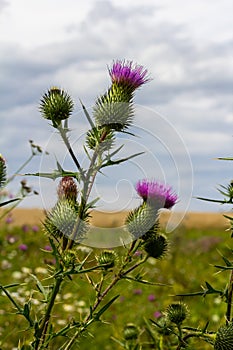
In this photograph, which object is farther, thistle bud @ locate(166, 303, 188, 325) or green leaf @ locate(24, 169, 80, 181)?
thistle bud @ locate(166, 303, 188, 325)

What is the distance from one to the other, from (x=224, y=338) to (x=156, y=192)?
3.19ft

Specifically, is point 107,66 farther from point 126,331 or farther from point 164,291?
point 164,291

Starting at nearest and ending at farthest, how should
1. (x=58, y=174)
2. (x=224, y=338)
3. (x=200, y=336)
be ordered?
1. (x=58, y=174)
2. (x=224, y=338)
3. (x=200, y=336)

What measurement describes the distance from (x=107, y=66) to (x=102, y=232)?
876mm

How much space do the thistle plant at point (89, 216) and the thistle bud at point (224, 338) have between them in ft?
1.29

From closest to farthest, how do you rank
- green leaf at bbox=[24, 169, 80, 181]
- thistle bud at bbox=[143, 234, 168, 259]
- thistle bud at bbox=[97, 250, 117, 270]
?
green leaf at bbox=[24, 169, 80, 181] < thistle bud at bbox=[97, 250, 117, 270] < thistle bud at bbox=[143, 234, 168, 259]

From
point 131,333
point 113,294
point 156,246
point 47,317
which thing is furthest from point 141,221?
point 113,294

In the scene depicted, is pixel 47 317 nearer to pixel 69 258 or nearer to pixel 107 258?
pixel 69 258

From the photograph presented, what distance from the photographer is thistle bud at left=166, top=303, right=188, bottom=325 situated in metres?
3.00

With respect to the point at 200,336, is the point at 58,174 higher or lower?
higher

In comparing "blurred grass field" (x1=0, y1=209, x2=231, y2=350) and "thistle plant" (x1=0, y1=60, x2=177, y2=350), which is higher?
"thistle plant" (x1=0, y1=60, x2=177, y2=350)

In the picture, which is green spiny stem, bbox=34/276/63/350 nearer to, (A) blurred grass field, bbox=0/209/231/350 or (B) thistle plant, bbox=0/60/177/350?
(B) thistle plant, bbox=0/60/177/350

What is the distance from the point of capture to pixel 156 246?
10.5ft

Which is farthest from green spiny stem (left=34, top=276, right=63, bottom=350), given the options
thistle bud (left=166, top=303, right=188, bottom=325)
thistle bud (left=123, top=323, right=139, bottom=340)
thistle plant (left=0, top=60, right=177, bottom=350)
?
thistle bud (left=123, top=323, right=139, bottom=340)
